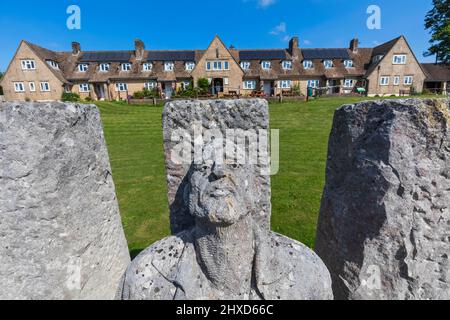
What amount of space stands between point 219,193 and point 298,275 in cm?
95

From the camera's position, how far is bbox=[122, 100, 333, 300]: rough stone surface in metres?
1.77

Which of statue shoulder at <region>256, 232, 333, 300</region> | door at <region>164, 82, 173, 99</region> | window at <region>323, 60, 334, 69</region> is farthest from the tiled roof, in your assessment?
statue shoulder at <region>256, 232, 333, 300</region>

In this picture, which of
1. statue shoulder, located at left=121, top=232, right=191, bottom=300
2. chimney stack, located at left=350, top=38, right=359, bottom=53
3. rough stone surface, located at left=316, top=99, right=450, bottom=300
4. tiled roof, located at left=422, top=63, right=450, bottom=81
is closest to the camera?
statue shoulder, located at left=121, top=232, right=191, bottom=300

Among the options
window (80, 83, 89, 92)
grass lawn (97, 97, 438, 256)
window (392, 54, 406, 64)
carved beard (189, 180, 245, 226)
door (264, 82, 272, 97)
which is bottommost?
grass lawn (97, 97, 438, 256)

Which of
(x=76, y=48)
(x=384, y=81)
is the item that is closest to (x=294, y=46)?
(x=384, y=81)

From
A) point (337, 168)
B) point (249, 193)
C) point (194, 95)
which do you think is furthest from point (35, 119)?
point (194, 95)

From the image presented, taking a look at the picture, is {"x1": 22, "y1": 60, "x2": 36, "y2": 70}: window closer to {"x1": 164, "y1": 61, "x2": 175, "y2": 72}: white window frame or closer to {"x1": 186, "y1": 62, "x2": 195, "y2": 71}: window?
{"x1": 164, "y1": 61, "x2": 175, "y2": 72}: white window frame

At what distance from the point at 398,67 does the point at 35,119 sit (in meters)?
38.2

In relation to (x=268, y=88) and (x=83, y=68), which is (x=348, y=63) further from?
(x=83, y=68)

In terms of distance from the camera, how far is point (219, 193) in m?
1.71

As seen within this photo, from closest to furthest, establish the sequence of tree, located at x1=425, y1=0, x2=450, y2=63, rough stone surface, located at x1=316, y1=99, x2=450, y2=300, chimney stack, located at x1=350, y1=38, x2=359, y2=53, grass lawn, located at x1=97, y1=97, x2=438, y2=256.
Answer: rough stone surface, located at x1=316, y1=99, x2=450, y2=300 → grass lawn, located at x1=97, y1=97, x2=438, y2=256 → tree, located at x1=425, y1=0, x2=450, y2=63 → chimney stack, located at x1=350, y1=38, x2=359, y2=53

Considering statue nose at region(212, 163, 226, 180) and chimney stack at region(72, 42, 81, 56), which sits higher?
chimney stack at region(72, 42, 81, 56)

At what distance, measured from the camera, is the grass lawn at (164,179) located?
5.34 meters
